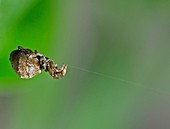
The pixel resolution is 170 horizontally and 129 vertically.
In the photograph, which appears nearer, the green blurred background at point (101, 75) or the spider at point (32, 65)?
the spider at point (32, 65)

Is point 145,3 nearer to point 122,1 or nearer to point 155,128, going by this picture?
point 122,1

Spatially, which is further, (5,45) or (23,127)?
(23,127)

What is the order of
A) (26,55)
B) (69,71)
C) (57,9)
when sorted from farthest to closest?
(69,71) < (57,9) < (26,55)

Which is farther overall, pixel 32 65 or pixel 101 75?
pixel 101 75

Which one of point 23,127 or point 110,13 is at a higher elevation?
point 110,13

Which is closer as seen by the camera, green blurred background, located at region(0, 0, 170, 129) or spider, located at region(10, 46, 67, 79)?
spider, located at region(10, 46, 67, 79)

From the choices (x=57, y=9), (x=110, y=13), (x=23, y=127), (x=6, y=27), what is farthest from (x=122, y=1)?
(x=23, y=127)

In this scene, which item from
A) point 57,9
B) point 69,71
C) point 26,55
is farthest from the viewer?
point 69,71

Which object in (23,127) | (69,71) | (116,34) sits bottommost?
(23,127)
